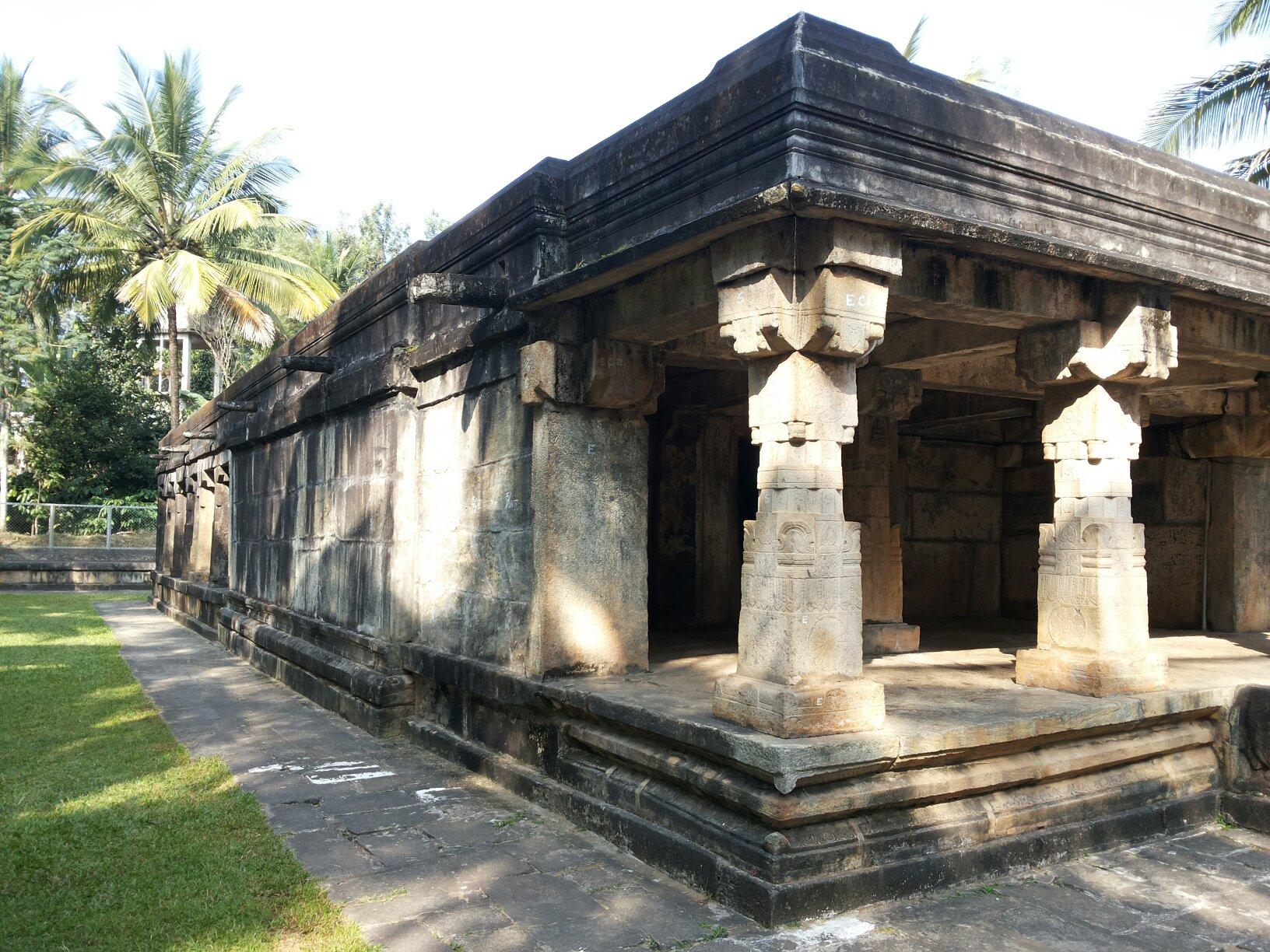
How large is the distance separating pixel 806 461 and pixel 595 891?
6.39ft

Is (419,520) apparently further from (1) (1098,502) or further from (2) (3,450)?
(2) (3,450)

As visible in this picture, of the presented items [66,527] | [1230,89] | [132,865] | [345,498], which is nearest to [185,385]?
[66,527]

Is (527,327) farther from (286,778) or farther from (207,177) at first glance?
(207,177)

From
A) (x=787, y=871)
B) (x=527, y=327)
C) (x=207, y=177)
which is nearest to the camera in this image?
(x=787, y=871)

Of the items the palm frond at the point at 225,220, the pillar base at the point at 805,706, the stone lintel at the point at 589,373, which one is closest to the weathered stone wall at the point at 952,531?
the stone lintel at the point at 589,373

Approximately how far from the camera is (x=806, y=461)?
4211mm

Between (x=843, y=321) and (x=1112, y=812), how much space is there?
109 inches

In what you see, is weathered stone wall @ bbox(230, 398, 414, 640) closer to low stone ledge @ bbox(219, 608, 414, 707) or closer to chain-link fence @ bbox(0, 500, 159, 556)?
low stone ledge @ bbox(219, 608, 414, 707)

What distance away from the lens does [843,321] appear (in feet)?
13.6

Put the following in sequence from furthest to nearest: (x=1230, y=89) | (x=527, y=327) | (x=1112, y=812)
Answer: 1. (x=1230, y=89)
2. (x=527, y=327)
3. (x=1112, y=812)

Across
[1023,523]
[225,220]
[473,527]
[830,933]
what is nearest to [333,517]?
[473,527]

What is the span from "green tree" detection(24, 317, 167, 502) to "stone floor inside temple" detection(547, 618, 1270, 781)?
71.9 feet

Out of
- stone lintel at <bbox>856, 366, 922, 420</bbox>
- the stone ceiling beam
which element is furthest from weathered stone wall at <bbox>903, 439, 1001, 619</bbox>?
the stone ceiling beam

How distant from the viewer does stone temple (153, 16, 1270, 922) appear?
13.6 feet
